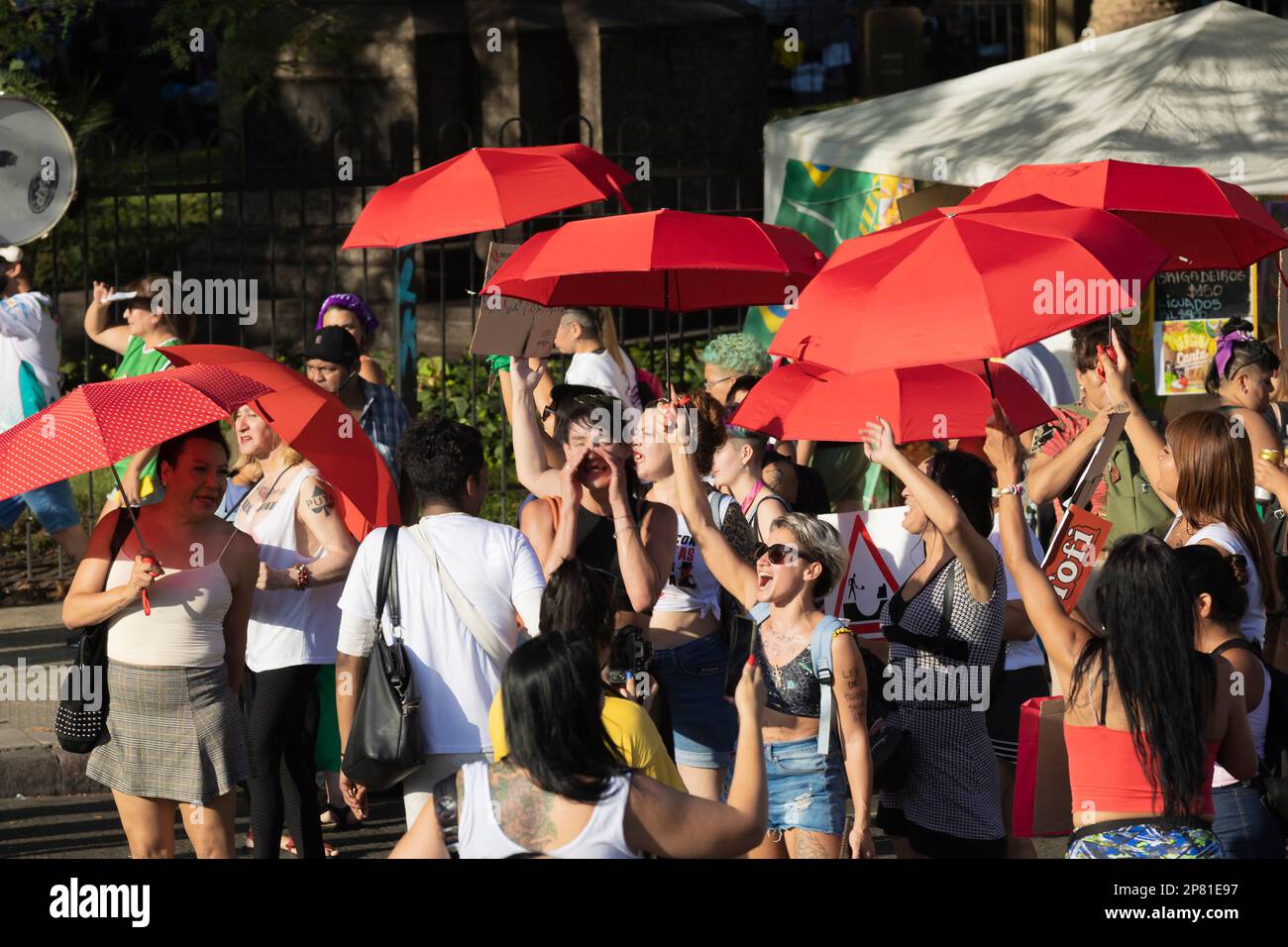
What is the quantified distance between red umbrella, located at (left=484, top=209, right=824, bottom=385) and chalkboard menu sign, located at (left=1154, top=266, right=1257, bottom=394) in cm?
306

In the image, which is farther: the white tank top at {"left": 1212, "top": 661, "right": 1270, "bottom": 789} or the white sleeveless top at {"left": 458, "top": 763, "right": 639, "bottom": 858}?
the white tank top at {"left": 1212, "top": 661, "right": 1270, "bottom": 789}

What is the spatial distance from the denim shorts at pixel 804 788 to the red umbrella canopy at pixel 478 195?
2.44 m

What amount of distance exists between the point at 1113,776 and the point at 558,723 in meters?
1.36

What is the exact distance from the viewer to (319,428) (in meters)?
5.80

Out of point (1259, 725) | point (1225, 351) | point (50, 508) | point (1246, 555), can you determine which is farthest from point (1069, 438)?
point (50, 508)

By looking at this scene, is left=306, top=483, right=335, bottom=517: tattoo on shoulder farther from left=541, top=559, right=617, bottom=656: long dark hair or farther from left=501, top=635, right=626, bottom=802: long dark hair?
left=501, top=635, right=626, bottom=802: long dark hair

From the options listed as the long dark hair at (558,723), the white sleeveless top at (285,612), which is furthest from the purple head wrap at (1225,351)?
the long dark hair at (558,723)

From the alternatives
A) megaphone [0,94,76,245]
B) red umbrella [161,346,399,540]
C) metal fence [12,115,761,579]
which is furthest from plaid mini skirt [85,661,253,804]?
metal fence [12,115,761,579]

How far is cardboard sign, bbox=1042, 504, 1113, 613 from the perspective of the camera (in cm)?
575

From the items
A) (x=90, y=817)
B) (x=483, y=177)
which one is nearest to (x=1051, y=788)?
(x=483, y=177)

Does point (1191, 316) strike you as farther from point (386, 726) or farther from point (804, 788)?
point (386, 726)

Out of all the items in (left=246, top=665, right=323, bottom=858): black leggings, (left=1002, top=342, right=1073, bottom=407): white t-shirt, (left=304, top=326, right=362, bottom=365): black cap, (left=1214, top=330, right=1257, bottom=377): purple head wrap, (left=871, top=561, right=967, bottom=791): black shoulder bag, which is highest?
(left=304, top=326, right=362, bottom=365): black cap
